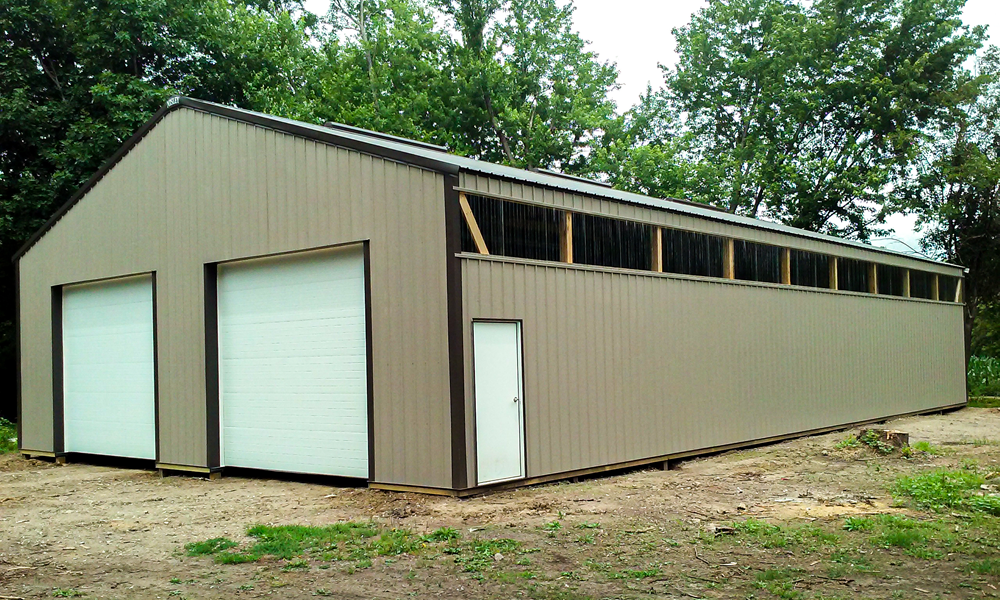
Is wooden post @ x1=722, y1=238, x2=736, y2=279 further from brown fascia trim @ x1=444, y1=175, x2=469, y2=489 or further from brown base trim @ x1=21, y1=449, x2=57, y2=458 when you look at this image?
brown base trim @ x1=21, y1=449, x2=57, y2=458

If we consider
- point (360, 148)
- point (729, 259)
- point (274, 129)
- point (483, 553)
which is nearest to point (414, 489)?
point (483, 553)

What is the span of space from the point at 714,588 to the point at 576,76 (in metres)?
29.0

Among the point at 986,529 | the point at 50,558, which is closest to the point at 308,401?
the point at 50,558

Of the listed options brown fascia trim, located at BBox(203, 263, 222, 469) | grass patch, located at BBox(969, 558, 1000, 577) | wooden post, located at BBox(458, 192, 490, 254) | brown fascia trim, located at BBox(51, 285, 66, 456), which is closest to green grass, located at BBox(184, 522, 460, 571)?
wooden post, located at BBox(458, 192, 490, 254)

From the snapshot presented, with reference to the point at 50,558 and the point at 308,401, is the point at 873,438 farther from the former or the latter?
the point at 50,558

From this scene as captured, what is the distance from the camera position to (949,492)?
935 centimetres

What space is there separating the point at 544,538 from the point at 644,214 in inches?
246

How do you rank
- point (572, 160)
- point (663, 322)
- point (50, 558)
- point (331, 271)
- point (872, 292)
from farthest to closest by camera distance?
point (572, 160), point (872, 292), point (663, 322), point (331, 271), point (50, 558)

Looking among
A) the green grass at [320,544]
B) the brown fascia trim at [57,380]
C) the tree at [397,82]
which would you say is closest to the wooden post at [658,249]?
the green grass at [320,544]

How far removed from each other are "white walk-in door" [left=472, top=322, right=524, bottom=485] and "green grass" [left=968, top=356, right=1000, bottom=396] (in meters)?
24.8

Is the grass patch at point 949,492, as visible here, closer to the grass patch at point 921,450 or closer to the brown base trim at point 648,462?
the grass patch at point 921,450

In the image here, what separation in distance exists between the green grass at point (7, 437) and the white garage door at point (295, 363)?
718cm

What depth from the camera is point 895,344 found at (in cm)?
1992

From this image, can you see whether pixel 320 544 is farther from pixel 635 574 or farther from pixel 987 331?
pixel 987 331
